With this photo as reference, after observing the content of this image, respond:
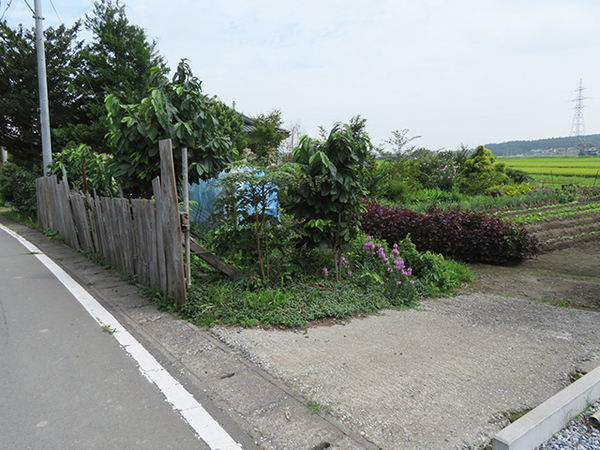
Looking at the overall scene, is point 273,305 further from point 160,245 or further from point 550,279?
point 550,279

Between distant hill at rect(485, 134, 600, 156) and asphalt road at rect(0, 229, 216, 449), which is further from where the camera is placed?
distant hill at rect(485, 134, 600, 156)

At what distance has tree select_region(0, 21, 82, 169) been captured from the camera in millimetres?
18453

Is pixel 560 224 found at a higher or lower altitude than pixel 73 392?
lower

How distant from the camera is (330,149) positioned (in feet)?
20.2

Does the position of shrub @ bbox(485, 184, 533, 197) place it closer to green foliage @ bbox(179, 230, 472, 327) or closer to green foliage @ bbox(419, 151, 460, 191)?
green foliage @ bbox(419, 151, 460, 191)

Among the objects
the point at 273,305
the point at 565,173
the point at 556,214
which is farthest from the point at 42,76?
the point at 565,173

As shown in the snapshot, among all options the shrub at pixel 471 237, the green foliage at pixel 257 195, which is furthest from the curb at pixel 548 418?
the shrub at pixel 471 237

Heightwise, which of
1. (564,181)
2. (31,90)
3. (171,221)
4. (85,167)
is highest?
(31,90)

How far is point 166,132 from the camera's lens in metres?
6.10

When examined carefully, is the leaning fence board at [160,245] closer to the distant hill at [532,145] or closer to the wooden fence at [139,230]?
the wooden fence at [139,230]

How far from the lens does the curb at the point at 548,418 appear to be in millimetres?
2566

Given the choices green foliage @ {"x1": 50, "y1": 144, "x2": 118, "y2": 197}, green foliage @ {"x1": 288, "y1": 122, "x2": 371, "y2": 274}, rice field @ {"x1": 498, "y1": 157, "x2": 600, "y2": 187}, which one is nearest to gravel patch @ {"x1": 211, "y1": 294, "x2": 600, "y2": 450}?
green foliage @ {"x1": 288, "y1": 122, "x2": 371, "y2": 274}

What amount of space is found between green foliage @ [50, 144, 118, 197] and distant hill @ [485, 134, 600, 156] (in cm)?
6272

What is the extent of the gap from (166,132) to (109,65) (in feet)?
53.3
